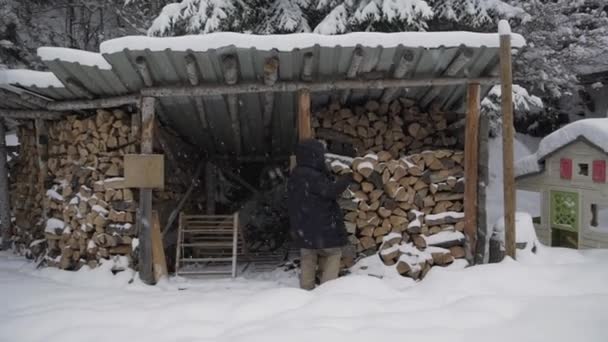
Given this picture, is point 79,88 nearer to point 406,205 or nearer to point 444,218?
point 406,205

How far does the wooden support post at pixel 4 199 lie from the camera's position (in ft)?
24.8

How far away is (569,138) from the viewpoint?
533 cm

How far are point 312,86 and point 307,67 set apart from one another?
0.39 metres

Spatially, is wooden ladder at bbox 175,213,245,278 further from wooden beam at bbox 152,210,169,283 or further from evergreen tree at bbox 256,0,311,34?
evergreen tree at bbox 256,0,311,34

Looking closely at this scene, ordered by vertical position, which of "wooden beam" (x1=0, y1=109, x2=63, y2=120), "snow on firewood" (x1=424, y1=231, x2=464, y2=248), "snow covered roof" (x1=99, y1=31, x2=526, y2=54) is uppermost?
"snow covered roof" (x1=99, y1=31, x2=526, y2=54)

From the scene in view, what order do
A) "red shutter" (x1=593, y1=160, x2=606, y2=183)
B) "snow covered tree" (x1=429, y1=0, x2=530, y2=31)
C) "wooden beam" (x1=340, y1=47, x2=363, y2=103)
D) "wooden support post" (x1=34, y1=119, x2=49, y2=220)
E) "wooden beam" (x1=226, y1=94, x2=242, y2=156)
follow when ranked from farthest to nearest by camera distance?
"snow covered tree" (x1=429, y1=0, x2=530, y2=31)
"wooden support post" (x1=34, y1=119, x2=49, y2=220)
"wooden beam" (x1=226, y1=94, x2=242, y2=156)
"red shutter" (x1=593, y1=160, x2=606, y2=183)
"wooden beam" (x1=340, y1=47, x2=363, y2=103)

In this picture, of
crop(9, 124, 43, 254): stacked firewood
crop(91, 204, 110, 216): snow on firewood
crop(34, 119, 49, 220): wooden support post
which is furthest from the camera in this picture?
crop(9, 124, 43, 254): stacked firewood

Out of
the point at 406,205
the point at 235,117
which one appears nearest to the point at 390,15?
the point at 235,117

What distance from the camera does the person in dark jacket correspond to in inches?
171

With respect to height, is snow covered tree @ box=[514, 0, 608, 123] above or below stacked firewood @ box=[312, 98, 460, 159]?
above

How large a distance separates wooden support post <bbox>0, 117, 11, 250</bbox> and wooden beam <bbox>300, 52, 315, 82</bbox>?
595 cm

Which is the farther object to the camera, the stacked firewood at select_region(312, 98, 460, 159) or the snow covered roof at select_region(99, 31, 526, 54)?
the stacked firewood at select_region(312, 98, 460, 159)

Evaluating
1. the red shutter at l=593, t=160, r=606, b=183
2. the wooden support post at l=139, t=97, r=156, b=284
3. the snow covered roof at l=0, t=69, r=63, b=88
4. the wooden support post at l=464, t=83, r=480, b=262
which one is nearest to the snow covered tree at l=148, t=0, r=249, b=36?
the snow covered roof at l=0, t=69, r=63, b=88

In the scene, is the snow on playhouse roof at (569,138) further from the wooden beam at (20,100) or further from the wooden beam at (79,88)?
the wooden beam at (20,100)
